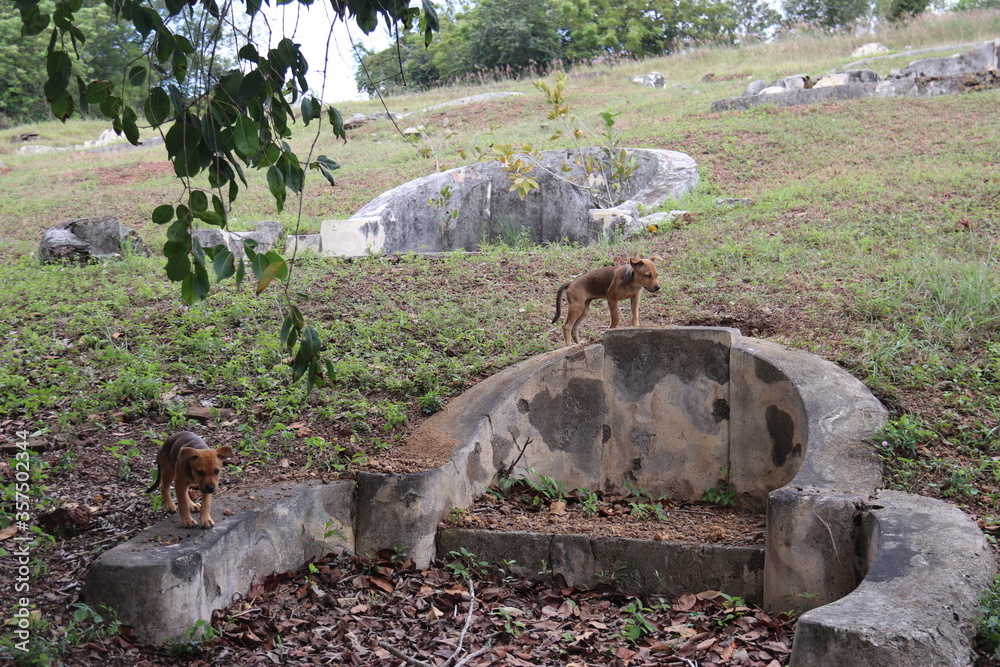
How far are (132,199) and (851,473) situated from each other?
53.5 feet

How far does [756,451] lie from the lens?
19.9 feet

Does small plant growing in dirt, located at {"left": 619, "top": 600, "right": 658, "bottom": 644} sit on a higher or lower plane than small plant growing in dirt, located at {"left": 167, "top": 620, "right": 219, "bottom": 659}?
lower

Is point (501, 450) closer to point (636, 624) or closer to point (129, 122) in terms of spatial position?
point (636, 624)

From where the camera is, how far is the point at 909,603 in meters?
3.32

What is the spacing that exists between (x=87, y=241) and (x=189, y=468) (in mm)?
8606

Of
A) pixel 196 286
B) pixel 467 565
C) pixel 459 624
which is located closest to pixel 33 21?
pixel 196 286

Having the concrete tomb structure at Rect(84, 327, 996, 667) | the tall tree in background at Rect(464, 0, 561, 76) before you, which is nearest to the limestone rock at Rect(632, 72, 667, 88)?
the tall tree in background at Rect(464, 0, 561, 76)

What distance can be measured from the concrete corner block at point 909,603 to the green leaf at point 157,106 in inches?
132

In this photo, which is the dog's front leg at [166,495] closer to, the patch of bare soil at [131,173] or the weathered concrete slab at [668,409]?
the weathered concrete slab at [668,409]

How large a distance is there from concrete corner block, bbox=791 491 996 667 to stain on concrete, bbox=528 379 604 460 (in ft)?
8.70

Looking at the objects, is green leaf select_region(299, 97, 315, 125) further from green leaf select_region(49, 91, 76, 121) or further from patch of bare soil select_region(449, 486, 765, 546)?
patch of bare soil select_region(449, 486, 765, 546)

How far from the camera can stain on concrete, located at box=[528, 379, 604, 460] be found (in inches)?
250

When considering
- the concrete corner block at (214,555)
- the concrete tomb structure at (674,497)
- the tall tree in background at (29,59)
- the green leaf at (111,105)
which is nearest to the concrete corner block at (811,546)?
the concrete tomb structure at (674,497)

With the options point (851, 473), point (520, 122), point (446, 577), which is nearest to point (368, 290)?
point (446, 577)
